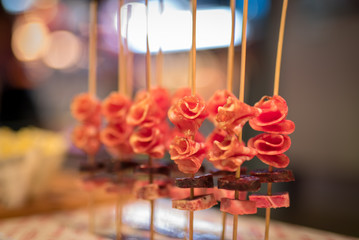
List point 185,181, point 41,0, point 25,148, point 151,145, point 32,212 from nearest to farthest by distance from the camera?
point 185,181, point 151,145, point 32,212, point 25,148, point 41,0

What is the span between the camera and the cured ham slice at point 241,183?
2.37 ft

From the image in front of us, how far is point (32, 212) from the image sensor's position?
1.46 meters

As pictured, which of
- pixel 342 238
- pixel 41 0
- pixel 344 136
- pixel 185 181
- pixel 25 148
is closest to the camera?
pixel 185 181

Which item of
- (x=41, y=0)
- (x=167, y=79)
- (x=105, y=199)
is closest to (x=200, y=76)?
(x=167, y=79)

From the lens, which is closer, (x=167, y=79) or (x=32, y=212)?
(x=32, y=212)

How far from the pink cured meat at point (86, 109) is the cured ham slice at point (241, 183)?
586 mm

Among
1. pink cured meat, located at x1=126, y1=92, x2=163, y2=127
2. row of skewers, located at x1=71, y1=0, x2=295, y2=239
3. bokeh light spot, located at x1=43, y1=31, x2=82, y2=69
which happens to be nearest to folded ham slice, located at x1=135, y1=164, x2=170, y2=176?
row of skewers, located at x1=71, y1=0, x2=295, y2=239

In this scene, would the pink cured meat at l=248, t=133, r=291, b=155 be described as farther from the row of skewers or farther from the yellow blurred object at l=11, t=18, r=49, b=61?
the yellow blurred object at l=11, t=18, r=49, b=61

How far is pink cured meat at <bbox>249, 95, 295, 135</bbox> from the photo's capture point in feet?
2.48

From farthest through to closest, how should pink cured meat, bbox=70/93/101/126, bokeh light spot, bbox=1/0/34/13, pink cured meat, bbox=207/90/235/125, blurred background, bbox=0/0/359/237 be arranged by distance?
bokeh light spot, bbox=1/0/34/13
blurred background, bbox=0/0/359/237
pink cured meat, bbox=70/93/101/126
pink cured meat, bbox=207/90/235/125

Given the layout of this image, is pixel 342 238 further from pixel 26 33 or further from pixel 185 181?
pixel 26 33

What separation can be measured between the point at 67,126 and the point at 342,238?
10.5 ft

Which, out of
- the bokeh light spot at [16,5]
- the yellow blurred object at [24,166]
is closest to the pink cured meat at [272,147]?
the yellow blurred object at [24,166]

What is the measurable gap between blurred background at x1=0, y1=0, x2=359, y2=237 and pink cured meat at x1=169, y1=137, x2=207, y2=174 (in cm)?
176
